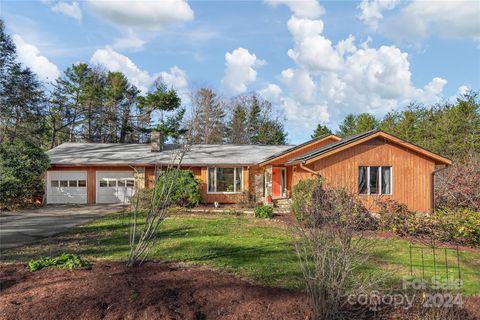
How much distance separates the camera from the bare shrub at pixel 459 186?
13852 mm

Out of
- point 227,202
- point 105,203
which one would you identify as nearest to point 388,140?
point 227,202

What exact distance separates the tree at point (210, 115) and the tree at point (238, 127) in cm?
95

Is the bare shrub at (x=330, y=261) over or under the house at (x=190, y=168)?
under

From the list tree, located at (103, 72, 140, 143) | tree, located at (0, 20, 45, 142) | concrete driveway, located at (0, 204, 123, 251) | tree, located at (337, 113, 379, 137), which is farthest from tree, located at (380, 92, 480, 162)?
tree, located at (0, 20, 45, 142)

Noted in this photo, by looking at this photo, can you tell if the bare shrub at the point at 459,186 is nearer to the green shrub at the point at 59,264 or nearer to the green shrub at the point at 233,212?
the green shrub at the point at 233,212

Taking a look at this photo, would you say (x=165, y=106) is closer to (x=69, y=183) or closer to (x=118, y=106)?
(x=118, y=106)

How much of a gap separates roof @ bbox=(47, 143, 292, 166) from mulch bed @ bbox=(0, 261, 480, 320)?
14110 millimetres

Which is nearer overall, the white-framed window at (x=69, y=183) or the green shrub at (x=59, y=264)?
the green shrub at (x=59, y=264)

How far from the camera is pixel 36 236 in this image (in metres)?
10.4

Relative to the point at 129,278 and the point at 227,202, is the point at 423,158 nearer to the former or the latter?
the point at 227,202

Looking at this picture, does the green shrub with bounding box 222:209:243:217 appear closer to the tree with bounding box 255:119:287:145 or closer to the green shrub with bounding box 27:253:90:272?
the green shrub with bounding box 27:253:90:272

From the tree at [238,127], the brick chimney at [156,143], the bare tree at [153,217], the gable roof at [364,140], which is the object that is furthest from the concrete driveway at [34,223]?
the tree at [238,127]

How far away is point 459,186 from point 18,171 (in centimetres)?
2040

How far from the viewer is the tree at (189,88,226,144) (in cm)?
4025
